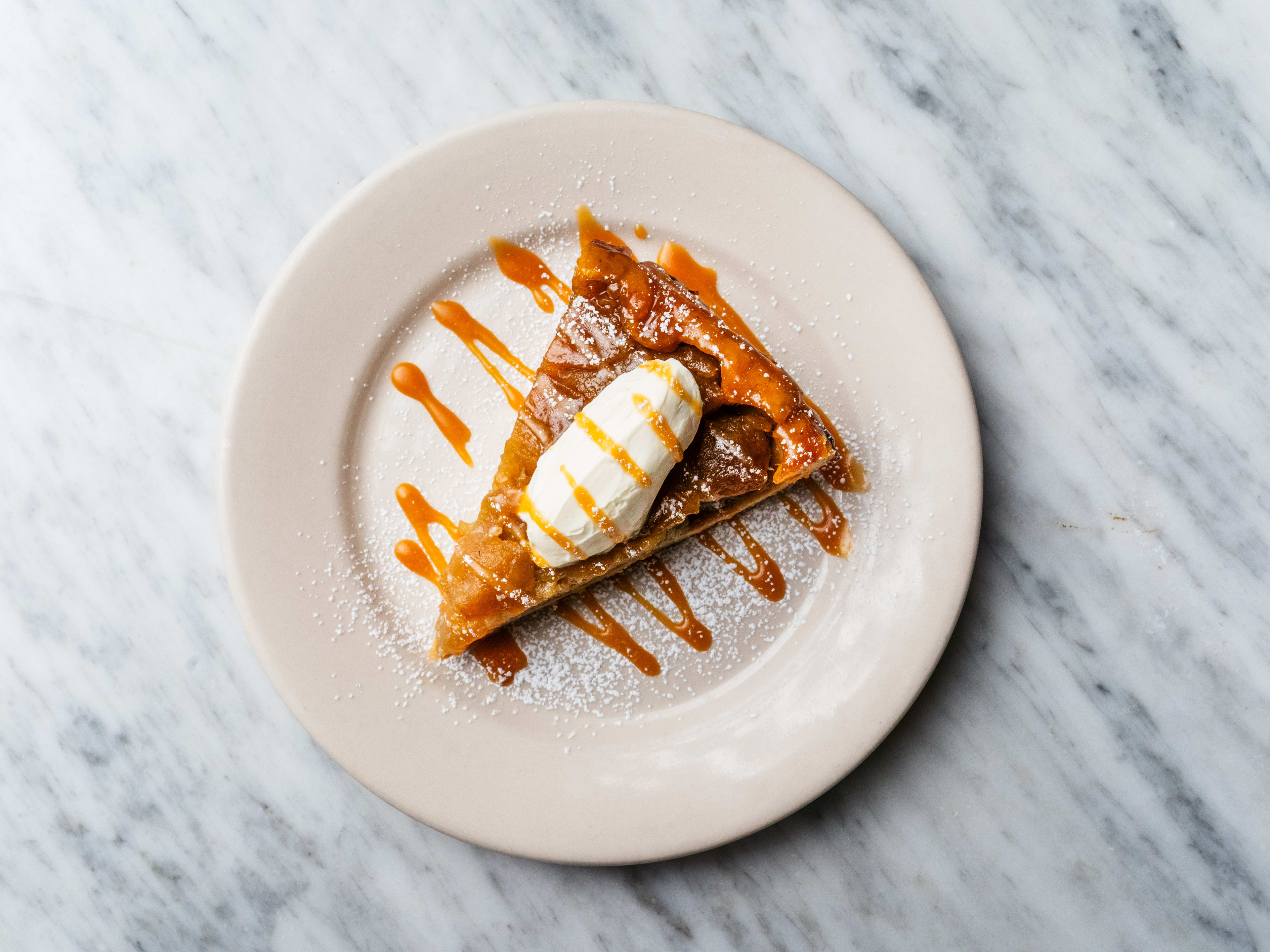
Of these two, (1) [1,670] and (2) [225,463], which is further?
(1) [1,670]

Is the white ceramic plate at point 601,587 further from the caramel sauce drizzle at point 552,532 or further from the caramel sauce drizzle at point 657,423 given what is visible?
the caramel sauce drizzle at point 657,423

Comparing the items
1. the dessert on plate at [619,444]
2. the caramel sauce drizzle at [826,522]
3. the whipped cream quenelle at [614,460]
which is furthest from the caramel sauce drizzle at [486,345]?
the caramel sauce drizzle at [826,522]

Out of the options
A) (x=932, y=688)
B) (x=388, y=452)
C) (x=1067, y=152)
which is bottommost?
(x=388, y=452)

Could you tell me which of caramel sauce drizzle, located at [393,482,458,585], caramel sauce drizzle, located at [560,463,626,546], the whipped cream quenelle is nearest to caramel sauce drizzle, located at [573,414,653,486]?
the whipped cream quenelle

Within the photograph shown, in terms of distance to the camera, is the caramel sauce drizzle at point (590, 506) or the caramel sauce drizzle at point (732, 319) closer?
the caramel sauce drizzle at point (590, 506)

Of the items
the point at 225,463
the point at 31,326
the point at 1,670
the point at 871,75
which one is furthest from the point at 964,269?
the point at 1,670

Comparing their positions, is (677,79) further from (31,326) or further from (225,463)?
(31,326)
